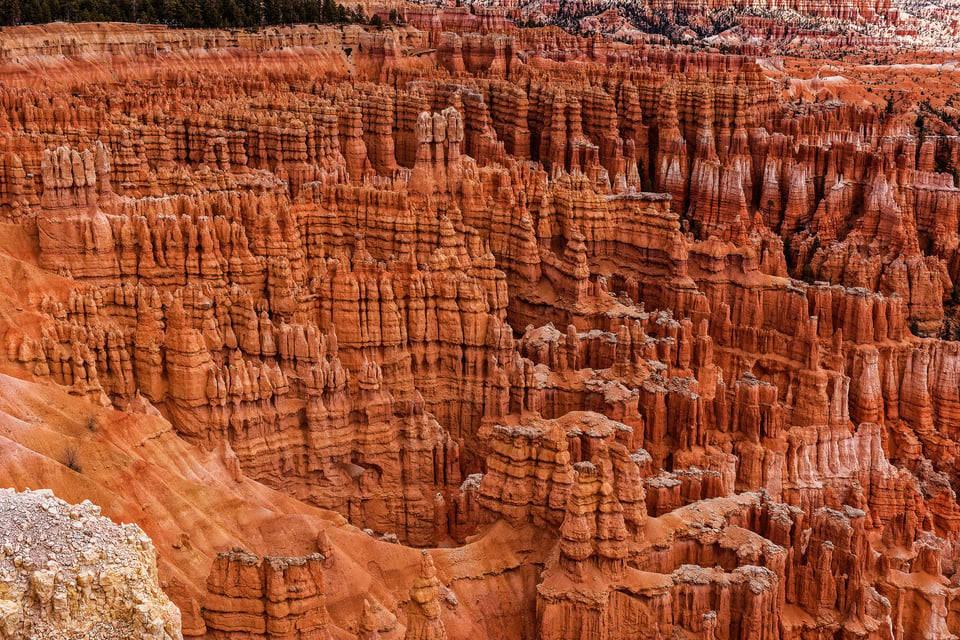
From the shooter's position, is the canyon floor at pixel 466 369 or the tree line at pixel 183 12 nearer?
the canyon floor at pixel 466 369

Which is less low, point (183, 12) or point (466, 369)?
point (183, 12)

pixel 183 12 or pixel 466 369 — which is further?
pixel 183 12

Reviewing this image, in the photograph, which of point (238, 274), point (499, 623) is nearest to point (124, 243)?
point (238, 274)

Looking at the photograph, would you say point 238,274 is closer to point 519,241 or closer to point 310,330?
point 310,330

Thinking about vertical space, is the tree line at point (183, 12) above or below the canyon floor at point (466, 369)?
above
